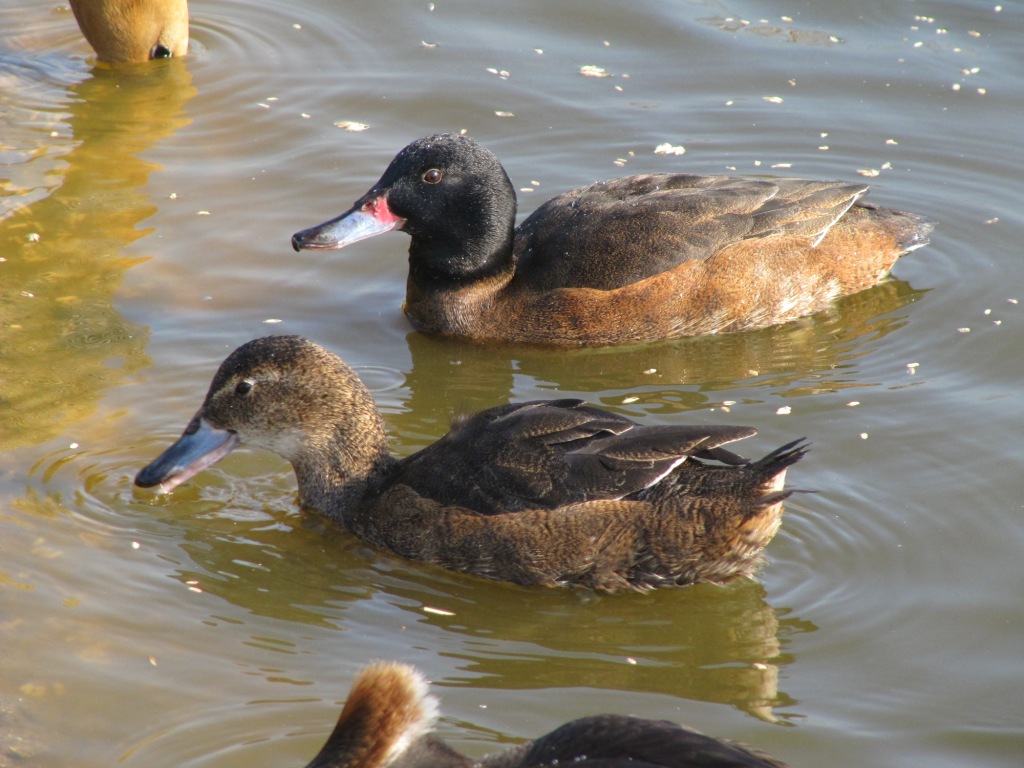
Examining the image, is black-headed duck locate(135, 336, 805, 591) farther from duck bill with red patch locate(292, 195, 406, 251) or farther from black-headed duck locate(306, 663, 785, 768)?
duck bill with red patch locate(292, 195, 406, 251)

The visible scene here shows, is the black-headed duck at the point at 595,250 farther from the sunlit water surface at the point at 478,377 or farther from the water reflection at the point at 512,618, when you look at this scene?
the water reflection at the point at 512,618

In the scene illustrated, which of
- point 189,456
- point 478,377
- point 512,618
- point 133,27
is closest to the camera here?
point 512,618

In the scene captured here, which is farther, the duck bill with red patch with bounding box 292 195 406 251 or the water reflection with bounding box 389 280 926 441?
the duck bill with red patch with bounding box 292 195 406 251

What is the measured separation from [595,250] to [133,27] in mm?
4947

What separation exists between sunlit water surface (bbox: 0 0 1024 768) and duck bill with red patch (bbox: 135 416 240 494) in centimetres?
22

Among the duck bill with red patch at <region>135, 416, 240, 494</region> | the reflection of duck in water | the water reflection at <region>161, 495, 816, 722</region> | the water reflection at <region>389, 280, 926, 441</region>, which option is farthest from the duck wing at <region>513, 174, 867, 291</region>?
the reflection of duck in water

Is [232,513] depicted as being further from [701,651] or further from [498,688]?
[701,651]

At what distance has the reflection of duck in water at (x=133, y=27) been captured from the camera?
448 inches

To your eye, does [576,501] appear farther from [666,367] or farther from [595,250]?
[595,250]

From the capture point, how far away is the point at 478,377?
27.5 ft

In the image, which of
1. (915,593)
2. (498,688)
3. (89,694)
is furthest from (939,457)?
(89,694)

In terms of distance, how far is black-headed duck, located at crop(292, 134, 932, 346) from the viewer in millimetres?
8594

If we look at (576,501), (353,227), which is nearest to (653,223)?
(353,227)

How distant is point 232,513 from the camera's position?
679 centimetres
